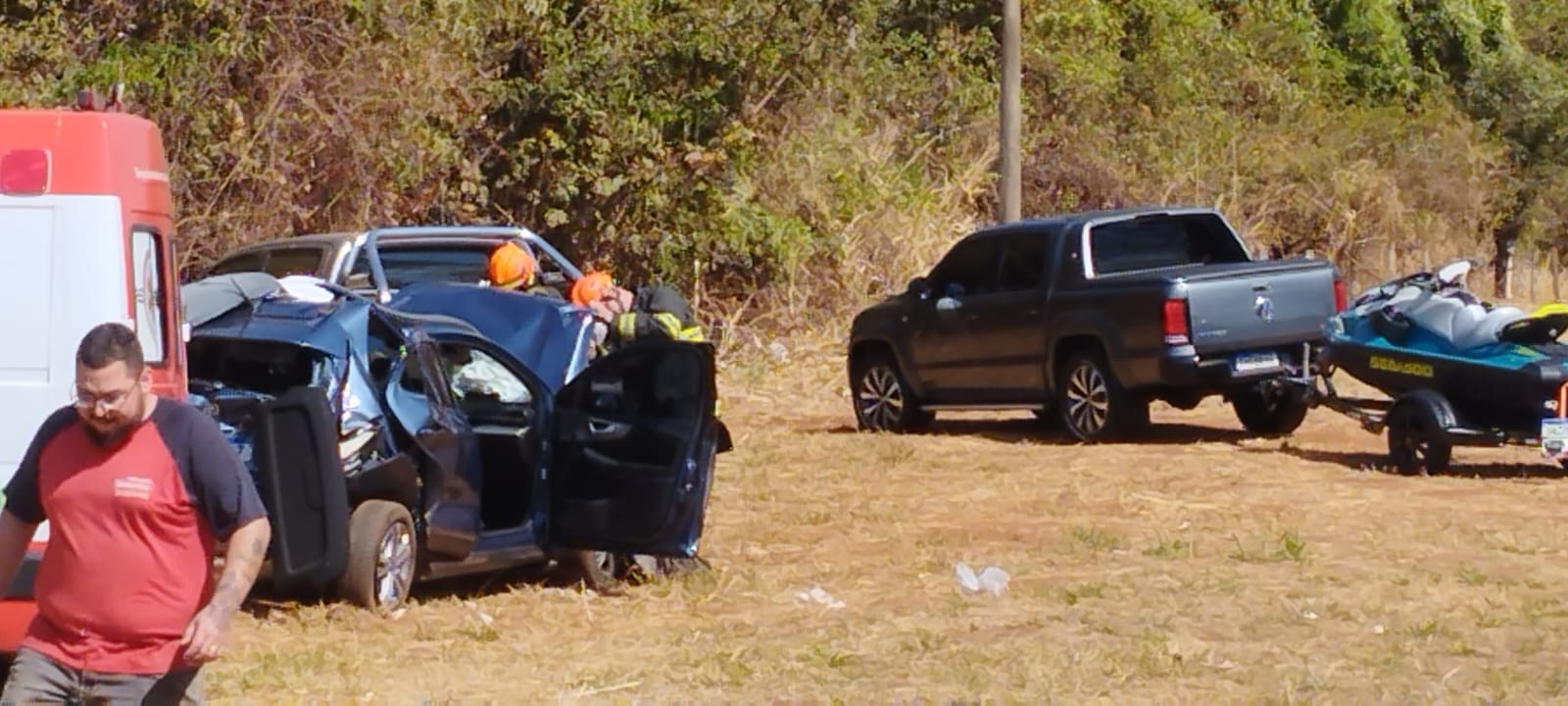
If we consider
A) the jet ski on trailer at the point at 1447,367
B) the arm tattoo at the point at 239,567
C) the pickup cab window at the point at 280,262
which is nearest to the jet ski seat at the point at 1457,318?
the jet ski on trailer at the point at 1447,367

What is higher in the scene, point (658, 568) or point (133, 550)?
point (133, 550)

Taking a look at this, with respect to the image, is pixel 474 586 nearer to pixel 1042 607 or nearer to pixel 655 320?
pixel 655 320

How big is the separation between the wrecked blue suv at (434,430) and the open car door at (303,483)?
311 millimetres

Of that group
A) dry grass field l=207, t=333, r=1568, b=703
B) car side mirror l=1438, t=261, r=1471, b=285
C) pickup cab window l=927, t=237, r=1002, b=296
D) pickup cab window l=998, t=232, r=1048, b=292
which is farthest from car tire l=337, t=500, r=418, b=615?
pickup cab window l=927, t=237, r=1002, b=296

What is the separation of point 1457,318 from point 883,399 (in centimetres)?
601

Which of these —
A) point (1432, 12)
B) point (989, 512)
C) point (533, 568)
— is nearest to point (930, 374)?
point (989, 512)

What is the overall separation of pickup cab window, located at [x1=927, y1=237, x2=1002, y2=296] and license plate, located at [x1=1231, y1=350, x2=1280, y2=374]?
8.52ft

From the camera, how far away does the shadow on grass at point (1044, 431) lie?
1762cm

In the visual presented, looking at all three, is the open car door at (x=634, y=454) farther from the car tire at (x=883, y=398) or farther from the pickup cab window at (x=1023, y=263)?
the car tire at (x=883, y=398)

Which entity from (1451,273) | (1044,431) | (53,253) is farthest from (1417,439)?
(53,253)

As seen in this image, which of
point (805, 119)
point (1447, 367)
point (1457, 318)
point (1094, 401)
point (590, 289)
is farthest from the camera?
point (805, 119)

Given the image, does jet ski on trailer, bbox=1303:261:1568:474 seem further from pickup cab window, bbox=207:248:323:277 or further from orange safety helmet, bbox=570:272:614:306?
pickup cab window, bbox=207:248:323:277

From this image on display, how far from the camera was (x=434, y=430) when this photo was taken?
34.3 ft

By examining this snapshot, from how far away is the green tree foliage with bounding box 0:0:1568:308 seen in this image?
1956 centimetres
